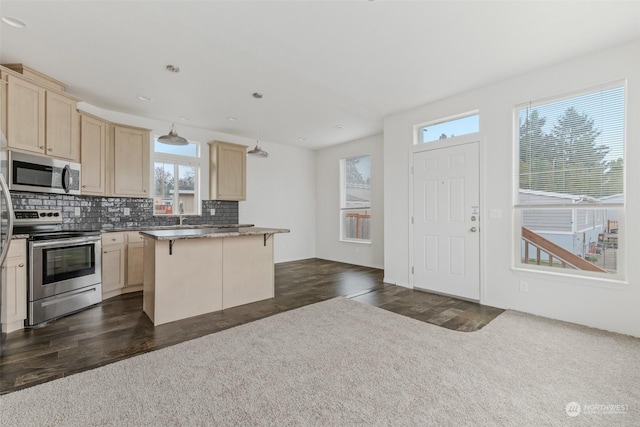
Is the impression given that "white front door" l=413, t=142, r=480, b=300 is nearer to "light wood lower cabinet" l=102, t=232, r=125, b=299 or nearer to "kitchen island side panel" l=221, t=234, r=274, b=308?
"kitchen island side panel" l=221, t=234, r=274, b=308

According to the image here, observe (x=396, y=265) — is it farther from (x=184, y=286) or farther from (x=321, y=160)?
(x=321, y=160)

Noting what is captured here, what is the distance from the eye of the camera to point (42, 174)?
11.1ft

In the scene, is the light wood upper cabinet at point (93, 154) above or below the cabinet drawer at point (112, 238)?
above

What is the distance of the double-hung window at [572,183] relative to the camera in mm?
2895

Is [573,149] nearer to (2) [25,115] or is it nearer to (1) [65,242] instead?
(1) [65,242]

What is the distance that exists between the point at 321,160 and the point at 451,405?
626 centimetres

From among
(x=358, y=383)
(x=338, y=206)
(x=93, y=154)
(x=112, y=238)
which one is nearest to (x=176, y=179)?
(x=93, y=154)

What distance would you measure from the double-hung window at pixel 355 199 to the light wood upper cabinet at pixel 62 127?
489 cm

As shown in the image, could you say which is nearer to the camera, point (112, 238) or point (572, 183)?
point (572, 183)

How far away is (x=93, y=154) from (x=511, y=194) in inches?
217

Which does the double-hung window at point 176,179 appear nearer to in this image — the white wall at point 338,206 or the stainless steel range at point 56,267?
the stainless steel range at point 56,267

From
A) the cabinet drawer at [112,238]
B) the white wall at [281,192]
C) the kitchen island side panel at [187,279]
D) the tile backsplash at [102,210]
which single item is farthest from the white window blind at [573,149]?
the cabinet drawer at [112,238]

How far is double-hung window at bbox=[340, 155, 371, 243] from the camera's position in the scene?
6.46 meters

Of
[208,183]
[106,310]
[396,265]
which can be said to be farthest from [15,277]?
[396,265]
